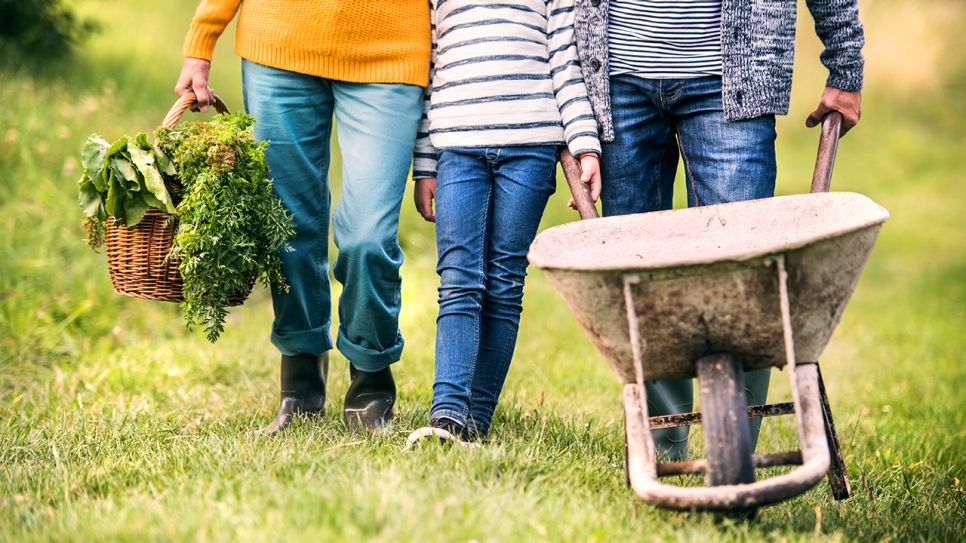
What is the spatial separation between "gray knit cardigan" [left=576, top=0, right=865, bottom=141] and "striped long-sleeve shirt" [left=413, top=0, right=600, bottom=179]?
7 centimetres

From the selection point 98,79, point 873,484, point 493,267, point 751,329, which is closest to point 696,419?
point 751,329

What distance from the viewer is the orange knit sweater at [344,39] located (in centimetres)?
333

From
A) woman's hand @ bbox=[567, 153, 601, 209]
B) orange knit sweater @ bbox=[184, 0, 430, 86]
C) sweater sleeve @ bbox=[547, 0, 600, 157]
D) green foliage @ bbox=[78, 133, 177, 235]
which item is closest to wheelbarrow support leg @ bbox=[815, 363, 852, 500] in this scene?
woman's hand @ bbox=[567, 153, 601, 209]

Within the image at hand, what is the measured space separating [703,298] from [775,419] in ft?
8.76

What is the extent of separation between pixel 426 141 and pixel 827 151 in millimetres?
1343

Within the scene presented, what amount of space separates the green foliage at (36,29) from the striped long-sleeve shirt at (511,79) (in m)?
5.90

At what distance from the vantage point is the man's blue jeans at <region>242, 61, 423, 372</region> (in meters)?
3.35

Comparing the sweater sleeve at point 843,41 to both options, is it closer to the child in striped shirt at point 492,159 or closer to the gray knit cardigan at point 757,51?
the gray knit cardigan at point 757,51

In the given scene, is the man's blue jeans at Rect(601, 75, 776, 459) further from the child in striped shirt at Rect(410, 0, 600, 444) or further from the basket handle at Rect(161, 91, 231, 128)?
the basket handle at Rect(161, 91, 231, 128)

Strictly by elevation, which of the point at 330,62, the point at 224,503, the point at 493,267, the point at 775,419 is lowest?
the point at 775,419

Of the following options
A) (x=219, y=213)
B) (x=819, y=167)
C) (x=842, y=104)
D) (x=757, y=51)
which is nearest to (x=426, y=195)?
(x=219, y=213)

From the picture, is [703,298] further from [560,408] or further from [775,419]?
[775,419]

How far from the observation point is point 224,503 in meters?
2.46

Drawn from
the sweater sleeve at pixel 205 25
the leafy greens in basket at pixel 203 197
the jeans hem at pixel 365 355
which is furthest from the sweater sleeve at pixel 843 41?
the sweater sleeve at pixel 205 25
